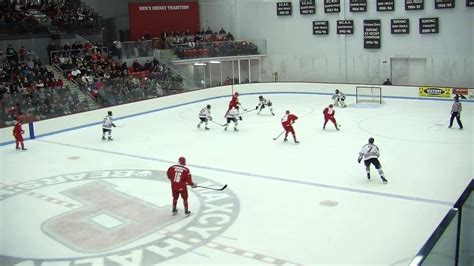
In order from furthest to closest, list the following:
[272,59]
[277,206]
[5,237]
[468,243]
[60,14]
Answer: [272,59] → [60,14] → [277,206] → [5,237] → [468,243]

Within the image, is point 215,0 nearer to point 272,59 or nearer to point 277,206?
point 272,59

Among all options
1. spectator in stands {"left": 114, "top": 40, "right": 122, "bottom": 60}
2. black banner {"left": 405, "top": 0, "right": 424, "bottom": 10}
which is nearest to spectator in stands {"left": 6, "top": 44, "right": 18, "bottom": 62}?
spectator in stands {"left": 114, "top": 40, "right": 122, "bottom": 60}

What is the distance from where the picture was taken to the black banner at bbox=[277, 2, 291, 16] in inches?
1163

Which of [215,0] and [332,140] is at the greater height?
[215,0]

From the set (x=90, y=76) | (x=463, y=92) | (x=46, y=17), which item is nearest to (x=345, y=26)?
(x=463, y=92)

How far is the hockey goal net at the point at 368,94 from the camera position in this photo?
2421 cm

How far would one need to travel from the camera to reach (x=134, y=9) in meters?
29.5

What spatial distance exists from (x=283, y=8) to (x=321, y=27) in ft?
8.98

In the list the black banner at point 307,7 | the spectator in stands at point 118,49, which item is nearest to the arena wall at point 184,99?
the black banner at point 307,7

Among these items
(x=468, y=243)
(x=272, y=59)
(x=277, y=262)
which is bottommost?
(x=277, y=262)

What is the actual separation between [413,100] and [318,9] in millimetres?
7881

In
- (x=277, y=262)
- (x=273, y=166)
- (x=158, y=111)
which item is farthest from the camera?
(x=158, y=111)

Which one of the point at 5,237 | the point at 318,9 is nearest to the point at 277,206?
the point at 5,237

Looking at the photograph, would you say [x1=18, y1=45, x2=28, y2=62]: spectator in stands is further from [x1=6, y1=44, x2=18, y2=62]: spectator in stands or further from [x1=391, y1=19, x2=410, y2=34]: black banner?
[x1=391, y1=19, x2=410, y2=34]: black banner
